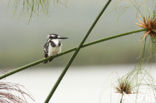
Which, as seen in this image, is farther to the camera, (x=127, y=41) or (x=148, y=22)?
(x=127, y=41)

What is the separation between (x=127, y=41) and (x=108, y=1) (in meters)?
8.40

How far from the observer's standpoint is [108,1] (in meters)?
1.80

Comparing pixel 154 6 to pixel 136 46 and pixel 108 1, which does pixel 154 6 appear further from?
pixel 136 46

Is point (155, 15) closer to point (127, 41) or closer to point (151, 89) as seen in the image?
point (151, 89)

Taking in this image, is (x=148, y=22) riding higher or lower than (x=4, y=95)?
higher

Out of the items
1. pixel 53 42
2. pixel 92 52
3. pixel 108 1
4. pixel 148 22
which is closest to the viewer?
pixel 108 1

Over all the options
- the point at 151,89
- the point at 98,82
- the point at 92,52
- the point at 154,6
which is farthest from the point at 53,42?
the point at 92,52

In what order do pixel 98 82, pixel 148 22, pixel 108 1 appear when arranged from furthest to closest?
pixel 98 82, pixel 148 22, pixel 108 1

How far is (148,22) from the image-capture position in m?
1.98

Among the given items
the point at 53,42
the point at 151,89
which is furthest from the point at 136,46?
the point at 151,89

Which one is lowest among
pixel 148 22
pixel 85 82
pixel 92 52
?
pixel 85 82

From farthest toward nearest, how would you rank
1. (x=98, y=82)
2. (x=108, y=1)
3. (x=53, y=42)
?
(x=98, y=82), (x=53, y=42), (x=108, y=1)

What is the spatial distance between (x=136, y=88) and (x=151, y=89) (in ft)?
0.44

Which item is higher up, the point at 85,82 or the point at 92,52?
the point at 92,52
